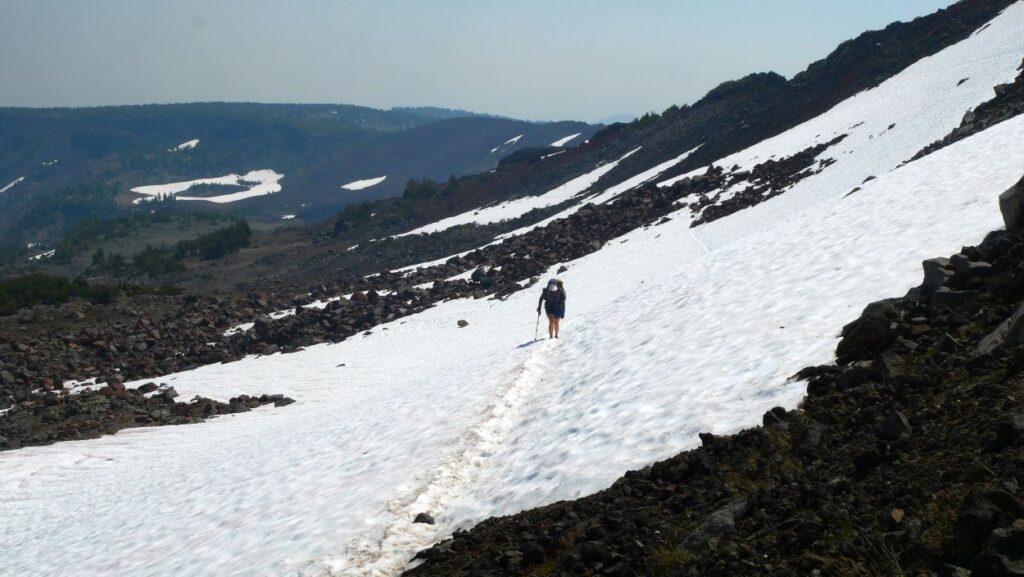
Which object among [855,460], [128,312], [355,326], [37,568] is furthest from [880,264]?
[128,312]

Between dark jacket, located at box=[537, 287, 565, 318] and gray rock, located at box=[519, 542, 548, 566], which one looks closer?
gray rock, located at box=[519, 542, 548, 566]

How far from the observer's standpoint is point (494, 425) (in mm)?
14359

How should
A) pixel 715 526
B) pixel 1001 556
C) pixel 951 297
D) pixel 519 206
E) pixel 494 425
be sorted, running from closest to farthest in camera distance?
pixel 1001 556
pixel 715 526
pixel 951 297
pixel 494 425
pixel 519 206

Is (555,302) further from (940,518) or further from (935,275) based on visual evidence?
(940,518)

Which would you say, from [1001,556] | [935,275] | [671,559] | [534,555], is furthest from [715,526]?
[935,275]

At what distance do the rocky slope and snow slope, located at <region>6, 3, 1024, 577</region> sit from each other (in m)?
1.03

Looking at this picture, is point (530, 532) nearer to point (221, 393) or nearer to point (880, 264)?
point (880, 264)

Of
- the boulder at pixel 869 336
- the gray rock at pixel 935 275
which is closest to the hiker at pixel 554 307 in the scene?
the boulder at pixel 869 336

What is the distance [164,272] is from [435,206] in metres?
28.3

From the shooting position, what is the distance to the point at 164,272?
7581 centimetres

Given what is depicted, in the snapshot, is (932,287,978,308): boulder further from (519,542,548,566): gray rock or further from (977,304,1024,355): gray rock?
(519,542,548,566): gray rock

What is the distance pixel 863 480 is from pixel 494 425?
8490mm

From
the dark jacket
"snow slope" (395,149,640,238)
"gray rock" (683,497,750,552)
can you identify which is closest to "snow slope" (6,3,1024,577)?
the dark jacket

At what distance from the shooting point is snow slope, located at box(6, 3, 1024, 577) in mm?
10570
